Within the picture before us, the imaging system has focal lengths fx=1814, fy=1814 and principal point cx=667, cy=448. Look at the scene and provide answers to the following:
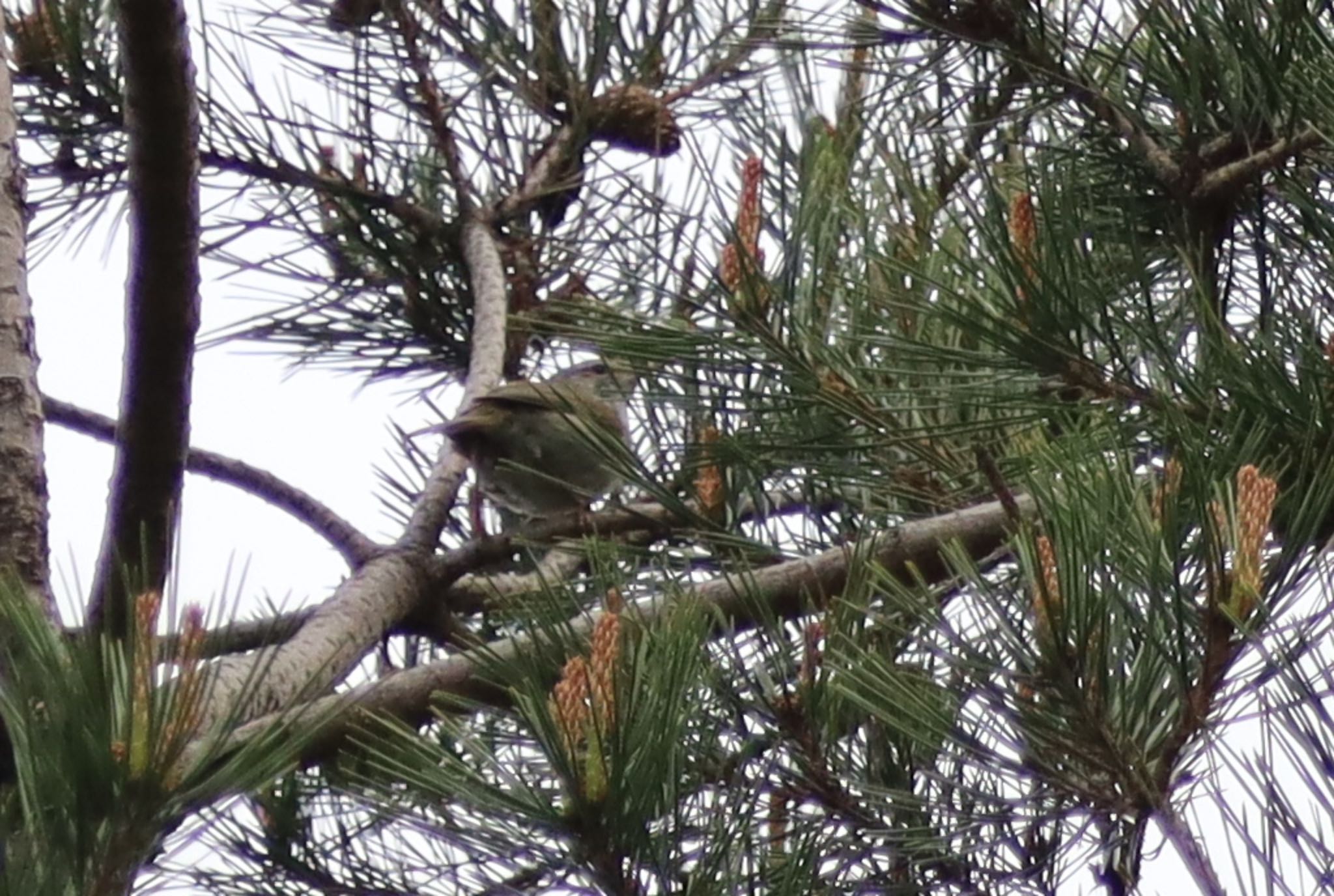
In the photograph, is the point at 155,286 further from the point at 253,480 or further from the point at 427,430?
the point at 427,430

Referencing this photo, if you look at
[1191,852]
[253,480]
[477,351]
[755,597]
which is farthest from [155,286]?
[477,351]

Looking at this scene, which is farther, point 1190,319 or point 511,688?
point 1190,319

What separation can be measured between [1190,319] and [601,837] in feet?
2.74

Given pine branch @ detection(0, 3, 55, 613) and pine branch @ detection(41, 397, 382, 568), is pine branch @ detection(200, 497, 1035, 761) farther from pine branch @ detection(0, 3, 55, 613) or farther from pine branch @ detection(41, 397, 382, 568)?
pine branch @ detection(41, 397, 382, 568)

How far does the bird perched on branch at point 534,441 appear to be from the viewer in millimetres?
2545

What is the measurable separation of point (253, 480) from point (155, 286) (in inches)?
28.5

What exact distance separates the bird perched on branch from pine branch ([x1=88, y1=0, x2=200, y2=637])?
65 cm

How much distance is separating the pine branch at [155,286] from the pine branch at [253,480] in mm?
584

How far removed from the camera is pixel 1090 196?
161 centimetres

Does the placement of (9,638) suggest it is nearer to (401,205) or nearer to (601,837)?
(601,837)

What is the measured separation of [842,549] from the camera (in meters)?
1.66

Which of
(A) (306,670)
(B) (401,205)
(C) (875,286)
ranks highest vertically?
(B) (401,205)

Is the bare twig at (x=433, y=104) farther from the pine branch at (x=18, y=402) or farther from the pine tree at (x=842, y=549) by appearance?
the pine branch at (x=18, y=402)

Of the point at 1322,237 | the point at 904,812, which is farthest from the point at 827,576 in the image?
the point at 1322,237
